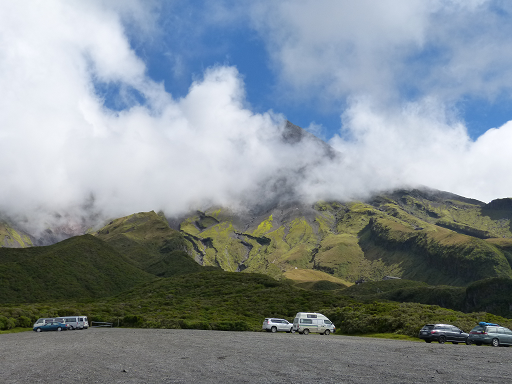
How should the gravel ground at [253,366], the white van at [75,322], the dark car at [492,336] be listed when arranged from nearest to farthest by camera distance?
the gravel ground at [253,366]
the dark car at [492,336]
the white van at [75,322]

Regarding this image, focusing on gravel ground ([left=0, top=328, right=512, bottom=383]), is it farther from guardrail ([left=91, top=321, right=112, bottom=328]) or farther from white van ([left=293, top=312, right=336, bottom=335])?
guardrail ([left=91, top=321, right=112, bottom=328])

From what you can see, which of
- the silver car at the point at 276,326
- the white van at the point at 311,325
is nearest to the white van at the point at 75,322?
the silver car at the point at 276,326

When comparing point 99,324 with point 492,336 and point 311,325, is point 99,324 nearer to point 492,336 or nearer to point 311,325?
point 311,325

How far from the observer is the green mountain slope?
434ft

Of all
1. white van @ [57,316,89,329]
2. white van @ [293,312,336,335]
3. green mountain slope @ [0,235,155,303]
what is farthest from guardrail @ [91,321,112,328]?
green mountain slope @ [0,235,155,303]

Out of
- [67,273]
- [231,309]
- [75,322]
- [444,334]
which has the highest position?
[67,273]

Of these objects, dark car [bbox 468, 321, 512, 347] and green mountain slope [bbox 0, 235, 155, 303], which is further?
green mountain slope [bbox 0, 235, 155, 303]

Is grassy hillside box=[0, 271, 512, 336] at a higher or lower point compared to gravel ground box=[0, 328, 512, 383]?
higher

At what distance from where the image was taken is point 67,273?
6004 inches

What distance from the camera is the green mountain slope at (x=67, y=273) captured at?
13225 cm

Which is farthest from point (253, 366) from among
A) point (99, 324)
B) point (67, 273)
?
point (67, 273)

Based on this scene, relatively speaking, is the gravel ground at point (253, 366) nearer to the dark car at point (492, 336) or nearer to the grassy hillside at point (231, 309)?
the dark car at point (492, 336)

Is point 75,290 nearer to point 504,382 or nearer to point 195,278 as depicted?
point 195,278

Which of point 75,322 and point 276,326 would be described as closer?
point 276,326
